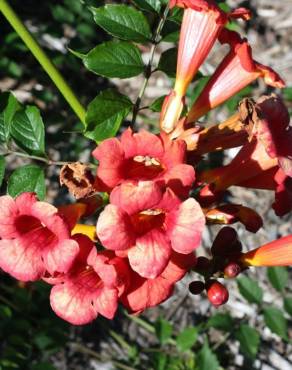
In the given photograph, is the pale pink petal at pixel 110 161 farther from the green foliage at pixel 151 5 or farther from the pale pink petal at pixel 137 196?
the green foliage at pixel 151 5

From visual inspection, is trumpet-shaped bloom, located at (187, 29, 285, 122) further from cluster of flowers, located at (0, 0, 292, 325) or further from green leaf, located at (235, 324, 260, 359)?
green leaf, located at (235, 324, 260, 359)

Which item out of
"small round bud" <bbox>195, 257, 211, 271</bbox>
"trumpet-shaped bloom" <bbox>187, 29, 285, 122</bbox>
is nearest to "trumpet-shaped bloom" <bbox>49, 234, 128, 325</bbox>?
"small round bud" <bbox>195, 257, 211, 271</bbox>

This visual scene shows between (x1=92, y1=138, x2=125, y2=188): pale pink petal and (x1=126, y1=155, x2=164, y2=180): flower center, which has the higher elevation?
(x1=92, y1=138, x2=125, y2=188): pale pink petal

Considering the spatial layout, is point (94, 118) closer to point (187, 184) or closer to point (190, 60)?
point (190, 60)

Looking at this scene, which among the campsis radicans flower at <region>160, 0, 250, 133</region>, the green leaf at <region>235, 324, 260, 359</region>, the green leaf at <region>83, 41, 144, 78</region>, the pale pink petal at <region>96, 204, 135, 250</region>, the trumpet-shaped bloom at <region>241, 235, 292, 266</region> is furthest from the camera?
the green leaf at <region>235, 324, 260, 359</region>

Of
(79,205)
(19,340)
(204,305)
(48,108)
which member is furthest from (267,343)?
(79,205)

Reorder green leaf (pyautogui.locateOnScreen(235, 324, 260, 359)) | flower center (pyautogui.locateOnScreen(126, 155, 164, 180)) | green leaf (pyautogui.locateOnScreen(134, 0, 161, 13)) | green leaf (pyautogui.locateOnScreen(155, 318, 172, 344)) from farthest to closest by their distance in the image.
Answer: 1. green leaf (pyautogui.locateOnScreen(155, 318, 172, 344))
2. green leaf (pyautogui.locateOnScreen(235, 324, 260, 359))
3. green leaf (pyautogui.locateOnScreen(134, 0, 161, 13))
4. flower center (pyautogui.locateOnScreen(126, 155, 164, 180))
